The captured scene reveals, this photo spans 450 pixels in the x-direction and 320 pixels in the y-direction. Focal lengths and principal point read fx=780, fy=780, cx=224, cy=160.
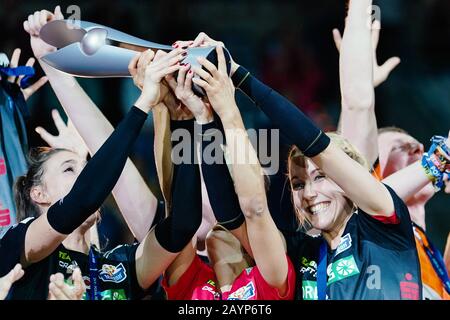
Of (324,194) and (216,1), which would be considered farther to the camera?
(216,1)

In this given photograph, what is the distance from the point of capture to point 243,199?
2.02 meters

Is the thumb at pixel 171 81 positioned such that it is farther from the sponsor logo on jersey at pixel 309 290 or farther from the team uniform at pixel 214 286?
the sponsor logo on jersey at pixel 309 290

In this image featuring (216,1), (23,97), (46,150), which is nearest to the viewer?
(46,150)

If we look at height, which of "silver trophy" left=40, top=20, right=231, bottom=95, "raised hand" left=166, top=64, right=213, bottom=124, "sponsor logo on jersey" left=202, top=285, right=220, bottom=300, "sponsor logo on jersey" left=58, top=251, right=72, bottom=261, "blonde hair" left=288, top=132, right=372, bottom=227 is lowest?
"sponsor logo on jersey" left=202, top=285, right=220, bottom=300

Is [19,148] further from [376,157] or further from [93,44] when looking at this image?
[376,157]

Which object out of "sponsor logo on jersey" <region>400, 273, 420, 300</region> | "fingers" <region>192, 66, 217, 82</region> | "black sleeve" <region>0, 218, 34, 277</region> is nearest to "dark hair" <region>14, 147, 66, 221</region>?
"black sleeve" <region>0, 218, 34, 277</region>

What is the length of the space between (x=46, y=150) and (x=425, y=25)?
8.89 feet

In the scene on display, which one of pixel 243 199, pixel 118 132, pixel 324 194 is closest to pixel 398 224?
pixel 324 194

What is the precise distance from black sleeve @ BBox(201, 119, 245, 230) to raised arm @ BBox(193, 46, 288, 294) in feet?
0.19

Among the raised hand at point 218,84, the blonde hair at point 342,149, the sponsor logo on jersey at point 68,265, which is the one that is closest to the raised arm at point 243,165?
the raised hand at point 218,84

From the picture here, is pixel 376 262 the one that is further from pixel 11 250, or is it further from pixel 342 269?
pixel 11 250

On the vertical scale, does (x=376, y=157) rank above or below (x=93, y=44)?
below

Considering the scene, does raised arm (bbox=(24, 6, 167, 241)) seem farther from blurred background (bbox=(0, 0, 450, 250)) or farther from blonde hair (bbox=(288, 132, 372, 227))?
blurred background (bbox=(0, 0, 450, 250))

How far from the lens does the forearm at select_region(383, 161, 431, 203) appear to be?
233 centimetres
